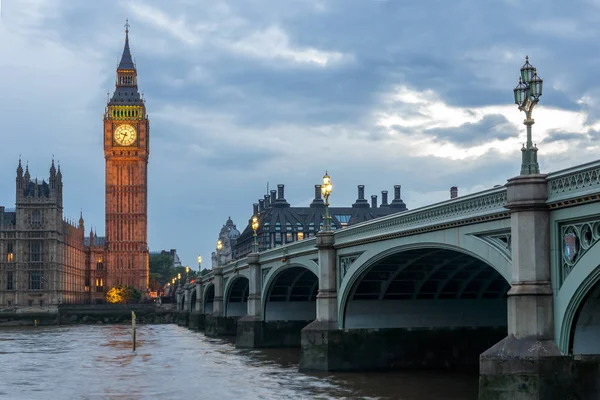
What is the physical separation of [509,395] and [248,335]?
43592mm

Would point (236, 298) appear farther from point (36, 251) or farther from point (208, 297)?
point (36, 251)

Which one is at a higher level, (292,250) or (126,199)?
(126,199)

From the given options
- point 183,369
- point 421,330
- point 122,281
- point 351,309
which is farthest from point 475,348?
point 122,281

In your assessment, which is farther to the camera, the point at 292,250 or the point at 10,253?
the point at 10,253

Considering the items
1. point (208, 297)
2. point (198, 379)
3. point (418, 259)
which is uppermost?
point (418, 259)

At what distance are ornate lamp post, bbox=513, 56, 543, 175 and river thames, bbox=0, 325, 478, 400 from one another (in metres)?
12.6

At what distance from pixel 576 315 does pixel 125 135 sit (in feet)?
586

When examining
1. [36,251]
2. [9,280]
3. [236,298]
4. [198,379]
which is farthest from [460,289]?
[36,251]

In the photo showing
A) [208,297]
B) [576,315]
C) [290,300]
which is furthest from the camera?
[208,297]

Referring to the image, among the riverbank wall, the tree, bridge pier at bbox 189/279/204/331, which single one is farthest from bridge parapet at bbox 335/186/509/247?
the tree

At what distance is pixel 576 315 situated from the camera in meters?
24.0

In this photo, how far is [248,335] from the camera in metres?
66.6

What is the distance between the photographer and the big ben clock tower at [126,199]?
192m

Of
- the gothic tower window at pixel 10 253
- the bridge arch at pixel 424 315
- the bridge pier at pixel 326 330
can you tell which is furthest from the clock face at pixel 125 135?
the bridge arch at pixel 424 315
